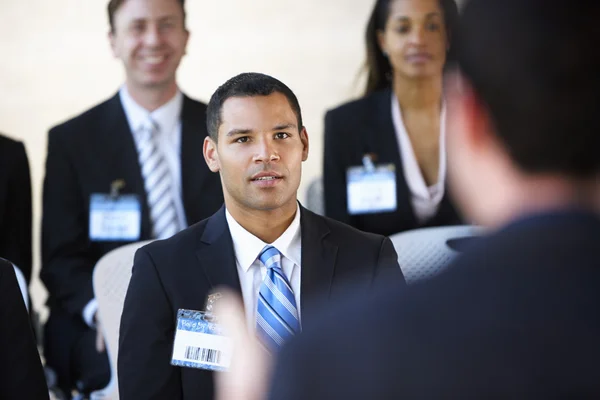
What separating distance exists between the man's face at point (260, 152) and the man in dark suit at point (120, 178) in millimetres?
1121

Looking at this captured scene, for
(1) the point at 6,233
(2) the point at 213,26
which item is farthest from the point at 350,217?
(2) the point at 213,26

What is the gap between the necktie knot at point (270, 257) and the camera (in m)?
2.30

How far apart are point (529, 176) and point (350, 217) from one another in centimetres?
287

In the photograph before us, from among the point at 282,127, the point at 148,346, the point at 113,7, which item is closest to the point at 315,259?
the point at 282,127

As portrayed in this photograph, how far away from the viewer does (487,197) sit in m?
0.79

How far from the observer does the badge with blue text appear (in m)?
3.61

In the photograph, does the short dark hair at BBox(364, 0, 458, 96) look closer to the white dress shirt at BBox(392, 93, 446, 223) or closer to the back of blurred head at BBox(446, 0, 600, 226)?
the white dress shirt at BBox(392, 93, 446, 223)

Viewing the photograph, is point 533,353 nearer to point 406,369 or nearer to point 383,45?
point 406,369

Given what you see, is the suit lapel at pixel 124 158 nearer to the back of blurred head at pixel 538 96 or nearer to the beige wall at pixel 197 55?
the beige wall at pixel 197 55

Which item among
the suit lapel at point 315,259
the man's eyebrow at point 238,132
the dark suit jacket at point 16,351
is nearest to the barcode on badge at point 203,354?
the suit lapel at point 315,259

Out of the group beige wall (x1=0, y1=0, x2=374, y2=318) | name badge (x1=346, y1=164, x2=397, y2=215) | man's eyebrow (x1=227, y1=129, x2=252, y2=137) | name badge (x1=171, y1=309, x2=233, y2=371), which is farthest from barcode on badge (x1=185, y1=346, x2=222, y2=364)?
beige wall (x1=0, y1=0, x2=374, y2=318)

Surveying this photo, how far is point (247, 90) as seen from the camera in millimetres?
2398

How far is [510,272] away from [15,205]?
3219 mm

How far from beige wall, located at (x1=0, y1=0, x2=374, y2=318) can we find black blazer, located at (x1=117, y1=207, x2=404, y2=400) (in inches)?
97.9
